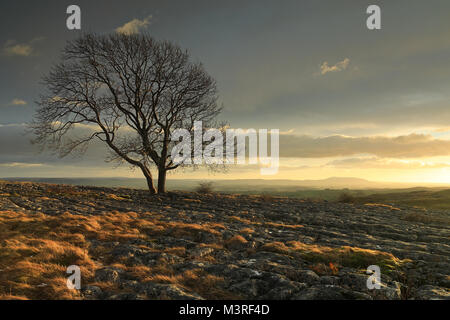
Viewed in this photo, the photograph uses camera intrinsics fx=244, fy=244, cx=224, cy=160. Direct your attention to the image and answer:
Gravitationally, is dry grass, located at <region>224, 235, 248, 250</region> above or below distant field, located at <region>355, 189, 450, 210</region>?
above

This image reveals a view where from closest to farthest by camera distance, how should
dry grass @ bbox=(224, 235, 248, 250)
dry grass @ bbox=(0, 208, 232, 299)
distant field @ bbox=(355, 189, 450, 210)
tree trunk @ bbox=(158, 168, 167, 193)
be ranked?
dry grass @ bbox=(0, 208, 232, 299)
dry grass @ bbox=(224, 235, 248, 250)
tree trunk @ bbox=(158, 168, 167, 193)
distant field @ bbox=(355, 189, 450, 210)

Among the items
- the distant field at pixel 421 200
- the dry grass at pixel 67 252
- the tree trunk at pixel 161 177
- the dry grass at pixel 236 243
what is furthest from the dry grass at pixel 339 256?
the distant field at pixel 421 200

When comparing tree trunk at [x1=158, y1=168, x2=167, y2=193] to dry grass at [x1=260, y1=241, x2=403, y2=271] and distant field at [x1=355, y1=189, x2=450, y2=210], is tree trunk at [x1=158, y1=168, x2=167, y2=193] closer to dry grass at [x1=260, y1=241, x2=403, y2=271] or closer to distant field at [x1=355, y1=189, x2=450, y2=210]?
dry grass at [x1=260, y1=241, x2=403, y2=271]

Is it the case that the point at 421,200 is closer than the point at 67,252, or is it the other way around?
the point at 67,252

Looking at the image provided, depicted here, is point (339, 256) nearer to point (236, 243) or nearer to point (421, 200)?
point (236, 243)

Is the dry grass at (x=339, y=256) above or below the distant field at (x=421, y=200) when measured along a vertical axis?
above

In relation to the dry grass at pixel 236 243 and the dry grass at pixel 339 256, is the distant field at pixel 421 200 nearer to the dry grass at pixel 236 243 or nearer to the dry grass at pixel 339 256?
the dry grass at pixel 339 256

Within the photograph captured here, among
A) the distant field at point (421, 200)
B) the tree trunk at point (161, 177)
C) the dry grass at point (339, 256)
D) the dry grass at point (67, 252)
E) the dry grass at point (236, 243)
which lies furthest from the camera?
the distant field at point (421, 200)

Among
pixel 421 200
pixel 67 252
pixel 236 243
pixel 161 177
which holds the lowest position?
pixel 421 200

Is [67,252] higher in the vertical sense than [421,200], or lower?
higher

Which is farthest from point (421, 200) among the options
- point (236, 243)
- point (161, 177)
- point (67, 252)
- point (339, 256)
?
point (67, 252)

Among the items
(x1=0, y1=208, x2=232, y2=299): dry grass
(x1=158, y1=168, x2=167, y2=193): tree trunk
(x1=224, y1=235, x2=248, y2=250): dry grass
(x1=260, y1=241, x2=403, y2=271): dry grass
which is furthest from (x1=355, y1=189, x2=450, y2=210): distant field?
(x1=0, y1=208, x2=232, y2=299): dry grass
